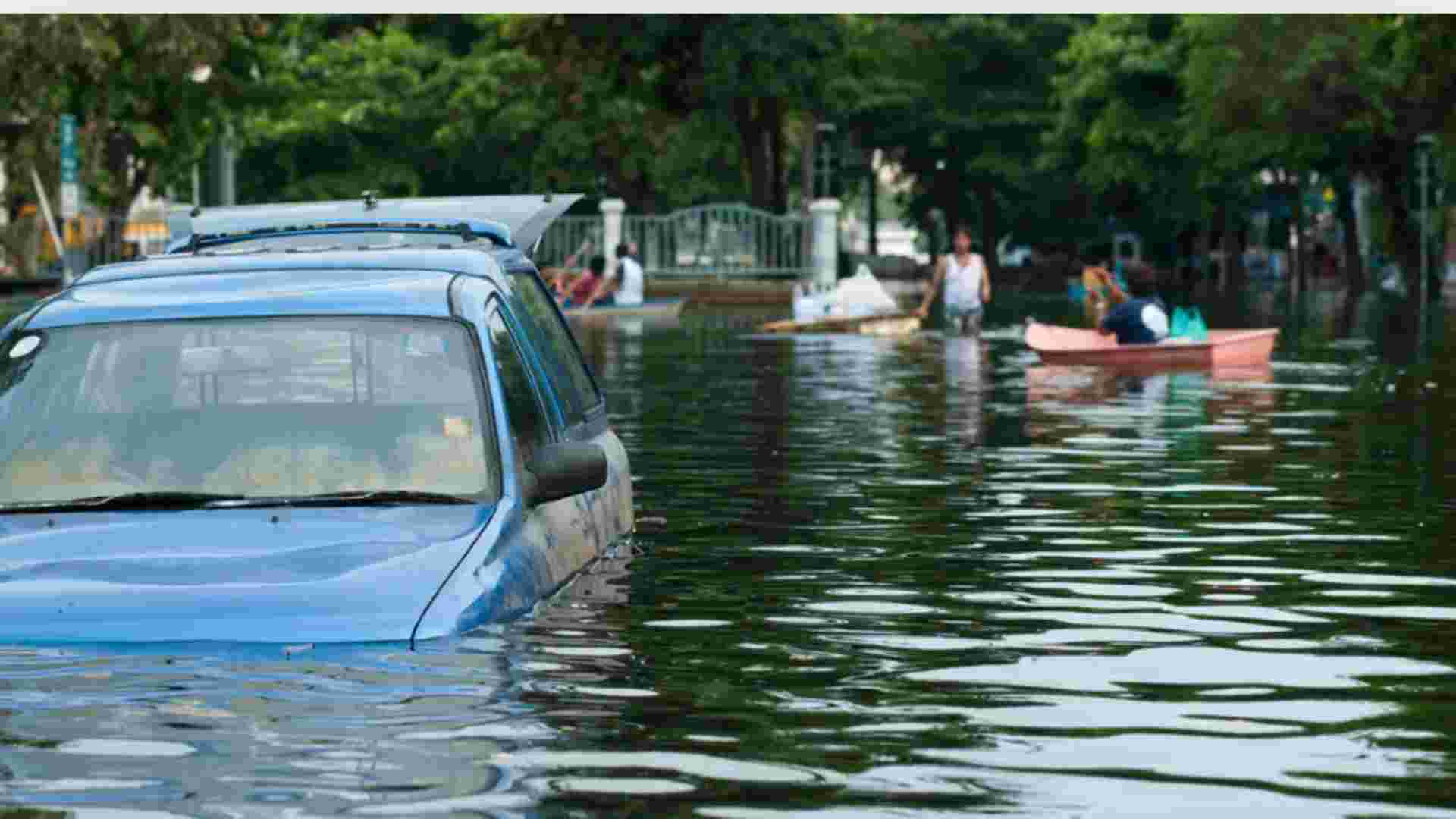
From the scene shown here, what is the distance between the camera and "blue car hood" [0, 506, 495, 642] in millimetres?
8234

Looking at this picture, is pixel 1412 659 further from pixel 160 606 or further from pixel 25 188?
pixel 25 188

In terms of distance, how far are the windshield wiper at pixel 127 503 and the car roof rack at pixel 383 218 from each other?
224cm

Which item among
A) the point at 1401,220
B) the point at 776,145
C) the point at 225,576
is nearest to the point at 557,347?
the point at 225,576

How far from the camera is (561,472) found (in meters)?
9.19

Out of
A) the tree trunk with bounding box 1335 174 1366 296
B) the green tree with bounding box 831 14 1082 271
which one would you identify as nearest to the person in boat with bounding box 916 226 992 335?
the tree trunk with bounding box 1335 174 1366 296

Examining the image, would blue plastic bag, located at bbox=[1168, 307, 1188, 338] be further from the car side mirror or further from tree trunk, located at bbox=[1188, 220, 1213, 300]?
tree trunk, located at bbox=[1188, 220, 1213, 300]

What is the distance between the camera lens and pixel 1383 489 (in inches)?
667

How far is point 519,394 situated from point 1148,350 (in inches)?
900

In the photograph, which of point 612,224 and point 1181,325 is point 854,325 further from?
point 612,224

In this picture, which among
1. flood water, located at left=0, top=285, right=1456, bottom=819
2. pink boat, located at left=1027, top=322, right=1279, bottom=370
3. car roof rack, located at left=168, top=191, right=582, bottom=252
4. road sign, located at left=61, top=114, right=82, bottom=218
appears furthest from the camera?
road sign, located at left=61, top=114, right=82, bottom=218

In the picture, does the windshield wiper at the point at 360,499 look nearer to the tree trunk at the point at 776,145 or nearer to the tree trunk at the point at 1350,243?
the tree trunk at the point at 776,145

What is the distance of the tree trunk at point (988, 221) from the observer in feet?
325

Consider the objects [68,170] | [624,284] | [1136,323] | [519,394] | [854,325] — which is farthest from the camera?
[624,284]

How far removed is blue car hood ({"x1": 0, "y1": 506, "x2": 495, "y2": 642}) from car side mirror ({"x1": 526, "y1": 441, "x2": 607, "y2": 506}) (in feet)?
1.66
